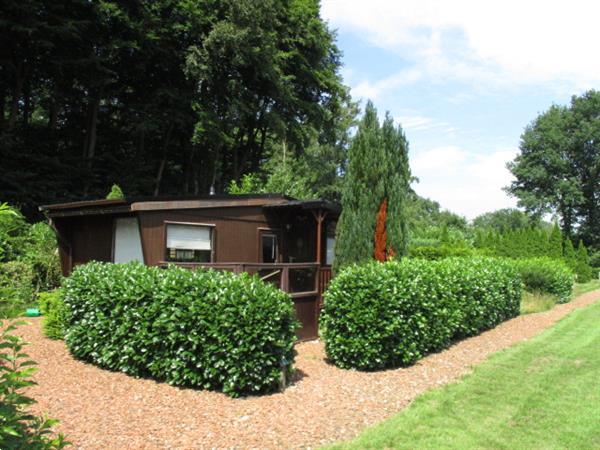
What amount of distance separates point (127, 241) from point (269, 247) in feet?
10.6

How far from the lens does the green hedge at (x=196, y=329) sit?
5371 mm

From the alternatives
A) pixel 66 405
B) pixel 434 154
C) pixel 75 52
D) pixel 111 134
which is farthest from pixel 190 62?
pixel 66 405

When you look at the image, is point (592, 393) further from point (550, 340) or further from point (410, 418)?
point (550, 340)

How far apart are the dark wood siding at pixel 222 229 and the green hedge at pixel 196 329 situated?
2640mm

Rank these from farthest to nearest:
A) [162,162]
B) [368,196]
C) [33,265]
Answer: [162,162] < [33,265] < [368,196]

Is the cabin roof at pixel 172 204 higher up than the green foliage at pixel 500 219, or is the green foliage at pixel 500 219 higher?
the green foliage at pixel 500 219

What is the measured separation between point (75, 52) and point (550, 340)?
2109 cm

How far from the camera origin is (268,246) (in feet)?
36.9

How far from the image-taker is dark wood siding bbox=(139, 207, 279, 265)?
9.02 metres

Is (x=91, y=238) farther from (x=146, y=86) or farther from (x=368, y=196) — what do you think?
(x=146, y=86)

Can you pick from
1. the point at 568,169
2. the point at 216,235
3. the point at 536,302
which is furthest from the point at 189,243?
the point at 568,169

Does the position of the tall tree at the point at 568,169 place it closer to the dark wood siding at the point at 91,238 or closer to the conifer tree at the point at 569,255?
the conifer tree at the point at 569,255

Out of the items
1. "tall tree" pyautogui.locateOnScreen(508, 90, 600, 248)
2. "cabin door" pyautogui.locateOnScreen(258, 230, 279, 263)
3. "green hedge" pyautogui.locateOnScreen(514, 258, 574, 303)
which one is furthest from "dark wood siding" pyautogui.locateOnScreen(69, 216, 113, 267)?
"tall tree" pyautogui.locateOnScreen(508, 90, 600, 248)

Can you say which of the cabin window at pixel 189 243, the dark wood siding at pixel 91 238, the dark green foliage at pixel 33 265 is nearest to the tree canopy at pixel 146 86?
the dark green foliage at pixel 33 265
